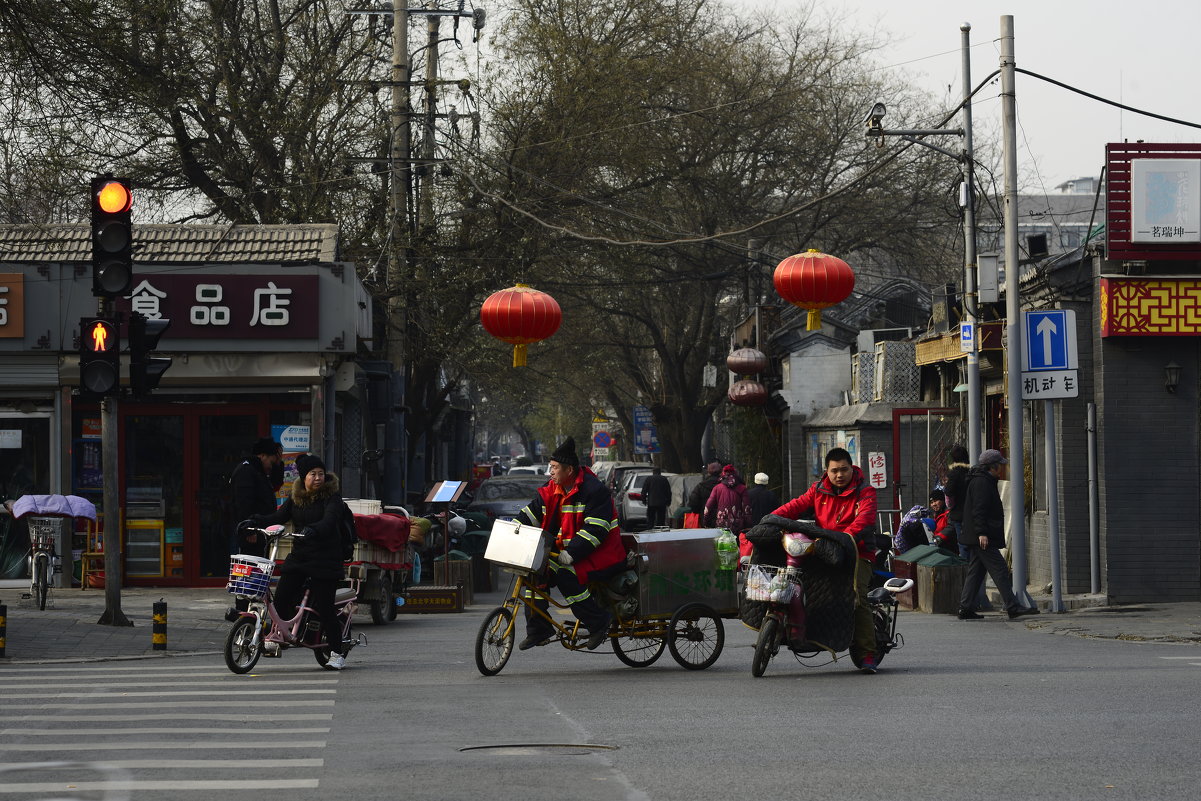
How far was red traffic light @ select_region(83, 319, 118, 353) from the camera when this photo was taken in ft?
51.1

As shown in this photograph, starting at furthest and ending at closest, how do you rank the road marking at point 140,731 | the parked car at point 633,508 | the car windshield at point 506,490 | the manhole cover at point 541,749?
1. the parked car at point 633,508
2. the car windshield at point 506,490
3. the road marking at point 140,731
4. the manhole cover at point 541,749

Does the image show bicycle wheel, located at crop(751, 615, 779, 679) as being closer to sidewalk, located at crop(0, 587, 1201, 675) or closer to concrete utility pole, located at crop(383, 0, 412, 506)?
sidewalk, located at crop(0, 587, 1201, 675)

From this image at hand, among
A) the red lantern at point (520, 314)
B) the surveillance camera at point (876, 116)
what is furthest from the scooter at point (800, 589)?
the surveillance camera at point (876, 116)

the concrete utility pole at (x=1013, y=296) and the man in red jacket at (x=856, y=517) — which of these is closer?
the man in red jacket at (x=856, y=517)

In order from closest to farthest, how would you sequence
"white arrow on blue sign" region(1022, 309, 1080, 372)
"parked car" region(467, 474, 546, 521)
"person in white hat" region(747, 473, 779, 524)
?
"white arrow on blue sign" region(1022, 309, 1080, 372) → "person in white hat" region(747, 473, 779, 524) → "parked car" region(467, 474, 546, 521)

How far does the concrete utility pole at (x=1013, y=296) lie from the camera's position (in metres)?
18.8

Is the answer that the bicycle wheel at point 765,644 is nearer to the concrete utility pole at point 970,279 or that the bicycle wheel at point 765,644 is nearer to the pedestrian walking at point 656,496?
the concrete utility pole at point 970,279

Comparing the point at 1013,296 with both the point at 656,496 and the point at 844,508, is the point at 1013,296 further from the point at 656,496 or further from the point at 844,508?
the point at 656,496

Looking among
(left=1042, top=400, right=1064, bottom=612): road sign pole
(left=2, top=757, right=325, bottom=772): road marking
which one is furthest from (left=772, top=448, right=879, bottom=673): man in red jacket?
(left=1042, top=400, right=1064, bottom=612): road sign pole

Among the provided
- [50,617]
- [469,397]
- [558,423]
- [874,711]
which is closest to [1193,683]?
Result: [874,711]

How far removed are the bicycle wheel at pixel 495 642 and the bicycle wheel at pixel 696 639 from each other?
1.30m

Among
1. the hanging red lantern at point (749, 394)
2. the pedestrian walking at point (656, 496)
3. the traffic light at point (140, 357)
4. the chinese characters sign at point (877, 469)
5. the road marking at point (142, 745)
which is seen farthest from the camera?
the hanging red lantern at point (749, 394)

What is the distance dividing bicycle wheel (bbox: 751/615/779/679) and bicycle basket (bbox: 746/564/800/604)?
0.18m

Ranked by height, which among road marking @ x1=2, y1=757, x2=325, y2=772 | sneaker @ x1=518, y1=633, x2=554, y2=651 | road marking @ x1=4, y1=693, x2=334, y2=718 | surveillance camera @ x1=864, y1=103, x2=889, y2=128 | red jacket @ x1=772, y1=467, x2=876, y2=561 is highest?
surveillance camera @ x1=864, y1=103, x2=889, y2=128
